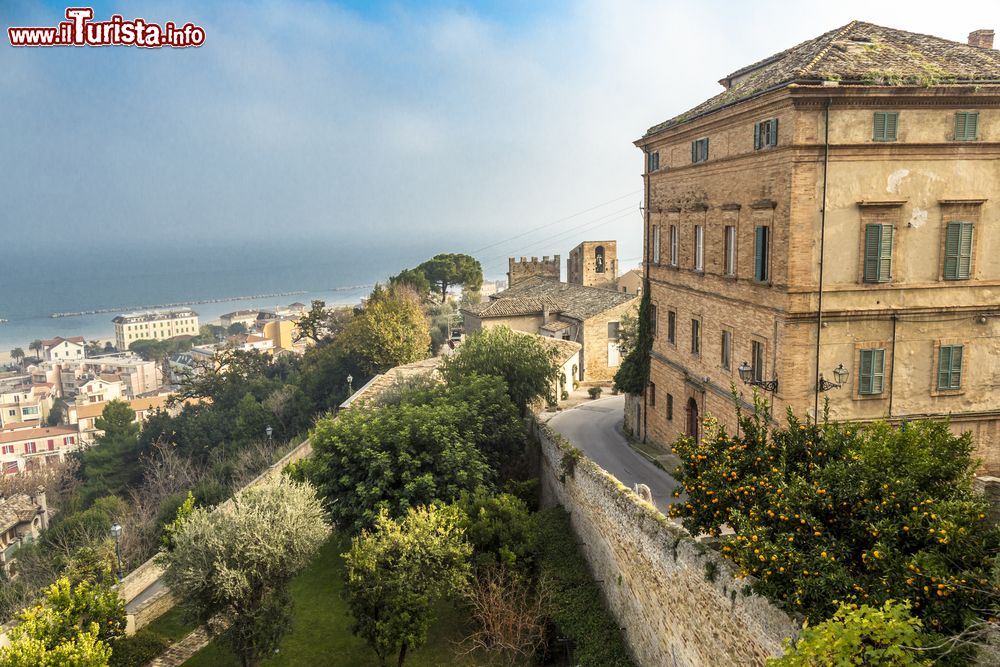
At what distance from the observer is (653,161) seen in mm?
26953

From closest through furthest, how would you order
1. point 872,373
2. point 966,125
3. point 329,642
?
point 966,125
point 872,373
point 329,642

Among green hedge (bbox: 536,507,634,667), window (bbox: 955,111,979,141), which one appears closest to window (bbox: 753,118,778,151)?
window (bbox: 955,111,979,141)

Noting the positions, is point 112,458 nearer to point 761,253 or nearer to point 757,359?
point 757,359

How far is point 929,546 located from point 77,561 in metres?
26.4

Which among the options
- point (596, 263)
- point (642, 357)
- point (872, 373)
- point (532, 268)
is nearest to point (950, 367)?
point (872, 373)

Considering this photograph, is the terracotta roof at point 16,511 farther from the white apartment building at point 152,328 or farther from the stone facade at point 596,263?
the white apartment building at point 152,328

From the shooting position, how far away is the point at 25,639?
14.5 meters

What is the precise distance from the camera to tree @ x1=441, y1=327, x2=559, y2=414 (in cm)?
2847

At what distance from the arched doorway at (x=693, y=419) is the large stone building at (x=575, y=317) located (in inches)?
676

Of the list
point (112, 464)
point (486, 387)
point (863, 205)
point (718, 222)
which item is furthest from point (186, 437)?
point (863, 205)

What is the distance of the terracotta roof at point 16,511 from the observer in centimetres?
4503

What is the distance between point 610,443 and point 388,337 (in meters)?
22.9

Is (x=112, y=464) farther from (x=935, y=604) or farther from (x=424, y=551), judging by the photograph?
(x=935, y=604)

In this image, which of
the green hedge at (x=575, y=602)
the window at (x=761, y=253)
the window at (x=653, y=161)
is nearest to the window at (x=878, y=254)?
the window at (x=761, y=253)
